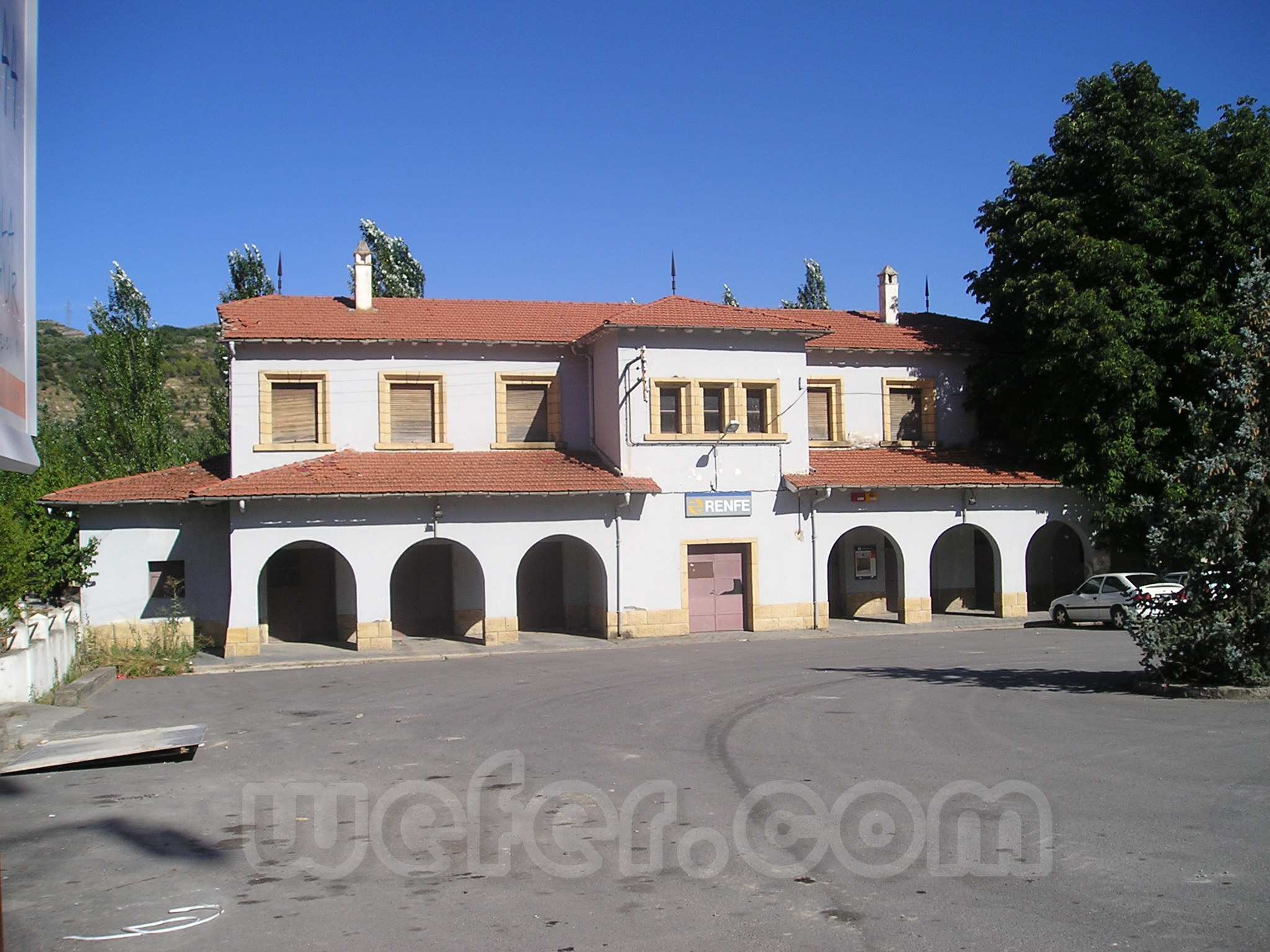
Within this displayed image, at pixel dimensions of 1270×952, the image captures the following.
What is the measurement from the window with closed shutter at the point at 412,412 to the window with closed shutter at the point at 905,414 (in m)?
Result: 12.7

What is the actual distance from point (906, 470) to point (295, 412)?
1544 centimetres

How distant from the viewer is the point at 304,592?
2744 centimetres

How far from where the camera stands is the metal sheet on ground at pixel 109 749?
36.8ft

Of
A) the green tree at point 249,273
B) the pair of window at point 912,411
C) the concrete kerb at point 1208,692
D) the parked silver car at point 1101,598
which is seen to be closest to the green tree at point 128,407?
the green tree at point 249,273

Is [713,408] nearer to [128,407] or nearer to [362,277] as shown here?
[362,277]

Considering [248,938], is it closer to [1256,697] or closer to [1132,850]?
[1132,850]

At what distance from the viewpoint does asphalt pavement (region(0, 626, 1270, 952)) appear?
6.04 m

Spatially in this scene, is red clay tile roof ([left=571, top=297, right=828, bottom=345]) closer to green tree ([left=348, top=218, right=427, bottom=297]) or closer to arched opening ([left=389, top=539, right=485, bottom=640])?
arched opening ([left=389, top=539, right=485, bottom=640])

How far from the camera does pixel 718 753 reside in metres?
11.2

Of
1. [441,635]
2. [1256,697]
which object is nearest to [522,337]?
[441,635]

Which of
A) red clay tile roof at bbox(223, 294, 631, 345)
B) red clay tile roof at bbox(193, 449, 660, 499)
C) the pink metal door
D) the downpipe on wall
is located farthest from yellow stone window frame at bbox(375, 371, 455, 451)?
the pink metal door

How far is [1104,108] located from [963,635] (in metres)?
14.7

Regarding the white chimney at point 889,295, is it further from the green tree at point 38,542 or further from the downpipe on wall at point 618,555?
the green tree at point 38,542

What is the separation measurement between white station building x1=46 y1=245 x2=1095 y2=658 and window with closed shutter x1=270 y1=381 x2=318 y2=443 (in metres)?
0.05
